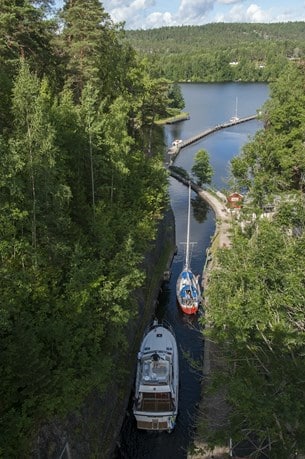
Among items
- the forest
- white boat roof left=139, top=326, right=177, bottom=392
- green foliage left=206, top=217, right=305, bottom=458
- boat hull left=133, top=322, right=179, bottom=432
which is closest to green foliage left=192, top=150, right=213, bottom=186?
the forest

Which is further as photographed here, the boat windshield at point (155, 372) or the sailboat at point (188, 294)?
the sailboat at point (188, 294)

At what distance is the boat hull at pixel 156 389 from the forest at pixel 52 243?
2.07 meters

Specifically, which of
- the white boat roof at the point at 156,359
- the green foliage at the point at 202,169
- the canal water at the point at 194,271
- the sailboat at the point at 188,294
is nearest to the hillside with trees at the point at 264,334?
the canal water at the point at 194,271

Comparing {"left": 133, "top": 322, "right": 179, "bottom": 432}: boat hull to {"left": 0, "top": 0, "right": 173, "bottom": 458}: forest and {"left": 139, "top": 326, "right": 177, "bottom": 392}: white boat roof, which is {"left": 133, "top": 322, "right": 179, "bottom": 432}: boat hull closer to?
{"left": 139, "top": 326, "right": 177, "bottom": 392}: white boat roof

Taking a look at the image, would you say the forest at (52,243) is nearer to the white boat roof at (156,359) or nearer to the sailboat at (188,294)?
Result: the white boat roof at (156,359)

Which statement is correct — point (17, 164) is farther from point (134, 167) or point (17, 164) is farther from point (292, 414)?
point (134, 167)

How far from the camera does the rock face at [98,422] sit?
17203 millimetres

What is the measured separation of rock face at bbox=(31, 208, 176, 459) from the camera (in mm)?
17203

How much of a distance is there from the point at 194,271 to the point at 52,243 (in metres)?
24.8

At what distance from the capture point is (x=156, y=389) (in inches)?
964

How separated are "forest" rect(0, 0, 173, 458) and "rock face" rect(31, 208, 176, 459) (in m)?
0.83

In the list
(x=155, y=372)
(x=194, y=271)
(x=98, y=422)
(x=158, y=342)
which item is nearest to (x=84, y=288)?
(x=98, y=422)

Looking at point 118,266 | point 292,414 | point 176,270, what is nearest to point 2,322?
point 118,266

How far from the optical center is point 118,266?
2258cm
